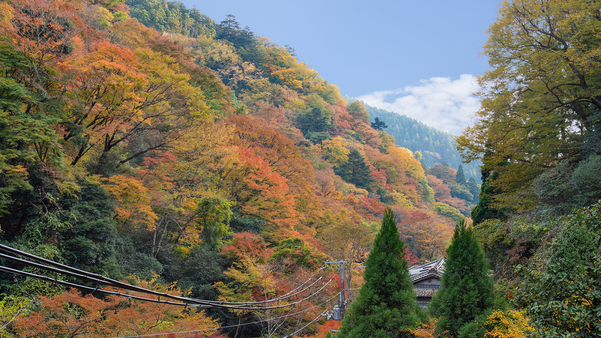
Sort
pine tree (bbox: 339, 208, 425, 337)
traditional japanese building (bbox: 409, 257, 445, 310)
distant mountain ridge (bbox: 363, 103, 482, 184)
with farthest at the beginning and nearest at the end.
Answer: distant mountain ridge (bbox: 363, 103, 482, 184) < traditional japanese building (bbox: 409, 257, 445, 310) < pine tree (bbox: 339, 208, 425, 337)

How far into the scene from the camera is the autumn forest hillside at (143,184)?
11164 millimetres

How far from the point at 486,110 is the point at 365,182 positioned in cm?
2751

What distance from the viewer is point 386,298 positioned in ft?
25.2

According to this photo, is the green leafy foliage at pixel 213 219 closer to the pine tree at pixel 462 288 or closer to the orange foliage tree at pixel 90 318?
the orange foliage tree at pixel 90 318

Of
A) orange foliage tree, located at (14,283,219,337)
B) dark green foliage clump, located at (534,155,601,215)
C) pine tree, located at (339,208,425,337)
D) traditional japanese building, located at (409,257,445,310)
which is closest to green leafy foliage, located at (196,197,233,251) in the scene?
orange foliage tree, located at (14,283,219,337)

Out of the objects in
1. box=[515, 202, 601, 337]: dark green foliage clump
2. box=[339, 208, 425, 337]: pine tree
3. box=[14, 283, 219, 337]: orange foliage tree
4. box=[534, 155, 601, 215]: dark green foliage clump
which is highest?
box=[534, 155, 601, 215]: dark green foliage clump

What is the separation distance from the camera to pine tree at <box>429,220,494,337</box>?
7.71m

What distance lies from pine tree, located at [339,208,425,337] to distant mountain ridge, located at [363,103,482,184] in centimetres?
12507

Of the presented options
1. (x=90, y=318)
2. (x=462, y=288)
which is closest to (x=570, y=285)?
(x=462, y=288)

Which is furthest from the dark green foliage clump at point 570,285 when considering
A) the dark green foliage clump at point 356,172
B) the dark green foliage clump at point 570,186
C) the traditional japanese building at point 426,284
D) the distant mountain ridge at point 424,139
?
the distant mountain ridge at point 424,139

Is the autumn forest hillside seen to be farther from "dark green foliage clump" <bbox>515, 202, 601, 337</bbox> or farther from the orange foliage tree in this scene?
"dark green foliage clump" <bbox>515, 202, 601, 337</bbox>

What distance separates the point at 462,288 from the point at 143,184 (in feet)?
46.8

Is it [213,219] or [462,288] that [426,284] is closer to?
[462,288]

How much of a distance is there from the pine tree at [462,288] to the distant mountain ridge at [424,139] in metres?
124
